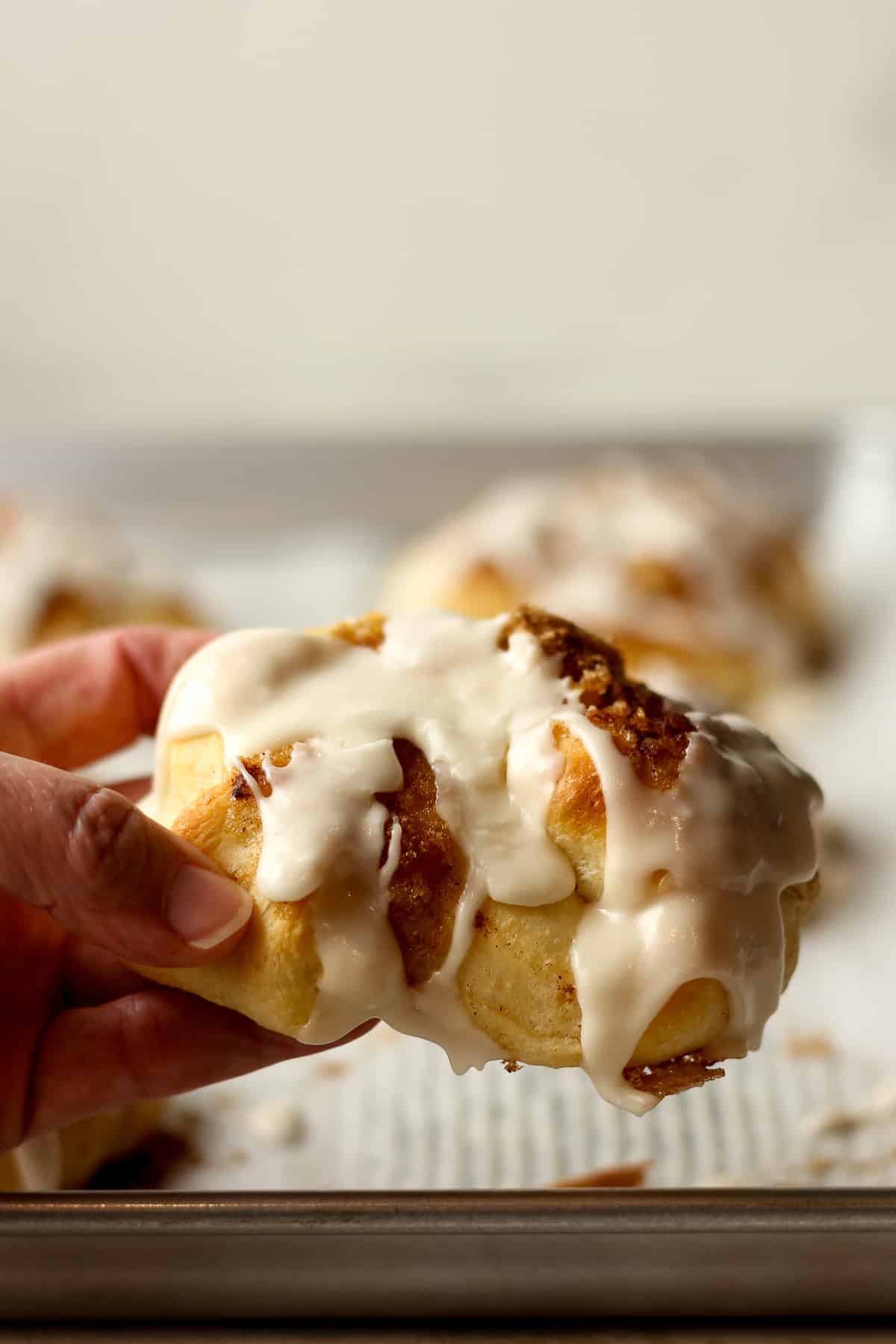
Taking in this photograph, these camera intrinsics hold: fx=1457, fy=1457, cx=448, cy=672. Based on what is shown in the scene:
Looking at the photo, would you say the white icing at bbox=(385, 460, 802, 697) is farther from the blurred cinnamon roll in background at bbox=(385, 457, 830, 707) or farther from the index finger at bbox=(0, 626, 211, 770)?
the index finger at bbox=(0, 626, 211, 770)

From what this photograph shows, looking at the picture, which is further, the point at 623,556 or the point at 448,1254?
the point at 623,556

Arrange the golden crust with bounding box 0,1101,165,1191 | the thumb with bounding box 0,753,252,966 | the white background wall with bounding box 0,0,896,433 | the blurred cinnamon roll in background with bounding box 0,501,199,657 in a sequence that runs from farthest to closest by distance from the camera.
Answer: the white background wall with bounding box 0,0,896,433 < the blurred cinnamon roll in background with bounding box 0,501,199,657 < the golden crust with bounding box 0,1101,165,1191 < the thumb with bounding box 0,753,252,966

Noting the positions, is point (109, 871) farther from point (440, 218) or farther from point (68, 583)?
point (440, 218)

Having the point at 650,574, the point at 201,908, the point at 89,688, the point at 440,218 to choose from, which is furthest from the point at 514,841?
the point at 440,218

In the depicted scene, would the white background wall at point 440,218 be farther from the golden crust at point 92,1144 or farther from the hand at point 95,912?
the golden crust at point 92,1144

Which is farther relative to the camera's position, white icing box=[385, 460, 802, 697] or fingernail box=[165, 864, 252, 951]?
white icing box=[385, 460, 802, 697]

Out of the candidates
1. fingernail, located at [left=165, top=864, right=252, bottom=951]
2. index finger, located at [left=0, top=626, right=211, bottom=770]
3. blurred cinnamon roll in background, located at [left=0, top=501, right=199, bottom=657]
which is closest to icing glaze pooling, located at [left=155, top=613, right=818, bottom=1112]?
fingernail, located at [left=165, top=864, right=252, bottom=951]

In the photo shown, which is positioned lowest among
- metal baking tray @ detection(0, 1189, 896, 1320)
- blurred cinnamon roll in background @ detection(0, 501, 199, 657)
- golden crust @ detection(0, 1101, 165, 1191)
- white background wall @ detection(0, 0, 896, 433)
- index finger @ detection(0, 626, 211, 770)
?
metal baking tray @ detection(0, 1189, 896, 1320)

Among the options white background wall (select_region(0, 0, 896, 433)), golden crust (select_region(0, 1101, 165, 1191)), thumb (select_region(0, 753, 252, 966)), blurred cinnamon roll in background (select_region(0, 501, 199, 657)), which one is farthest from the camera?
white background wall (select_region(0, 0, 896, 433))
